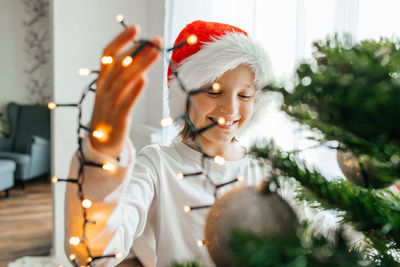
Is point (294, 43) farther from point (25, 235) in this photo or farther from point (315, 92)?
point (25, 235)

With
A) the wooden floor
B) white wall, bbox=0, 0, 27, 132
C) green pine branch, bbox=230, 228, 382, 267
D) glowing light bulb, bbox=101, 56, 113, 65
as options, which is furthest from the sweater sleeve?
white wall, bbox=0, 0, 27, 132

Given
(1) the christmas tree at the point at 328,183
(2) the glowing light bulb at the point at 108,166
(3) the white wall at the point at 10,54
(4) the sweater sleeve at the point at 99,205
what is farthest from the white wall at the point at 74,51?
(3) the white wall at the point at 10,54

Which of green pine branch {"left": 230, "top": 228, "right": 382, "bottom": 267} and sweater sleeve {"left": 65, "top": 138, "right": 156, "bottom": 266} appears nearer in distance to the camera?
green pine branch {"left": 230, "top": 228, "right": 382, "bottom": 267}

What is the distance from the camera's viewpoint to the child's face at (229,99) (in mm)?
823

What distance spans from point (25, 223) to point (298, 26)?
131 inches

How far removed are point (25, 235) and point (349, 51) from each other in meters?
3.54

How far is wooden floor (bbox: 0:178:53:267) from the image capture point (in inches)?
115

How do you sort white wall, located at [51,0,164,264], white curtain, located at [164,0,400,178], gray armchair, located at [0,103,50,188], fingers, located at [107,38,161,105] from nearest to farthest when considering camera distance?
fingers, located at [107,38,161,105]
white curtain, located at [164,0,400,178]
white wall, located at [51,0,164,264]
gray armchair, located at [0,103,50,188]

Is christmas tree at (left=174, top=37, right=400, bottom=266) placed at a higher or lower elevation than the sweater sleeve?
higher

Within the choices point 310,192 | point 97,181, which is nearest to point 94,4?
point 97,181

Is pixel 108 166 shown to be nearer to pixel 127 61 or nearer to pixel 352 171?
pixel 127 61

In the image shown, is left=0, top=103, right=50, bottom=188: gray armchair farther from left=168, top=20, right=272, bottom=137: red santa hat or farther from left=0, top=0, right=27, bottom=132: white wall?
left=168, top=20, right=272, bottom=137: red santa hat

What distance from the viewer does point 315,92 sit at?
11.4 inches

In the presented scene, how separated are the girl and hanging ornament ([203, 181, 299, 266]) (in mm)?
162
